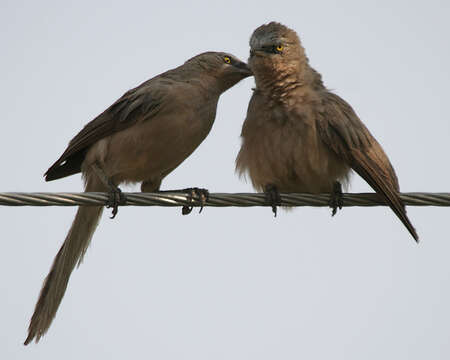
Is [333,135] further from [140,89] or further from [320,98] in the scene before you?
[140,89]

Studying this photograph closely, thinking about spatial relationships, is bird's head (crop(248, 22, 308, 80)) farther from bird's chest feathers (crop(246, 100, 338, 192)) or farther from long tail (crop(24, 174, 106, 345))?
long tail (crop(24, 174, 106, 345))

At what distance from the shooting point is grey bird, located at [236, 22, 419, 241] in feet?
21.1

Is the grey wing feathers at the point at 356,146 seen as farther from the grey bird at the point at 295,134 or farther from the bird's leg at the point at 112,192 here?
the bird's leg at the point at 112,192

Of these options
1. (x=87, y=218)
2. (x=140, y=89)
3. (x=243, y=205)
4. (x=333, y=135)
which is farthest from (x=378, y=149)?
(x=87, y=218)

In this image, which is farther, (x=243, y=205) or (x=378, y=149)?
(x=378, y=149)

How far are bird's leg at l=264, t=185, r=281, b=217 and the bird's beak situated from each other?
1304 mm

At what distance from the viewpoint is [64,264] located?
7.14m

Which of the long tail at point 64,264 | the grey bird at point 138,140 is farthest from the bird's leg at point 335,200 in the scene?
the long tail at point 64,264

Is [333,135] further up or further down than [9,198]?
further up

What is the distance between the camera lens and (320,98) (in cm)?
675

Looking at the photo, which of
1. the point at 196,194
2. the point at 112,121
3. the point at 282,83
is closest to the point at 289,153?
the point at 282,83

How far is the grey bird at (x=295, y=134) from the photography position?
6430 millimetres

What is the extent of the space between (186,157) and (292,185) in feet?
3.73

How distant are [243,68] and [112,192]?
6.76ft
